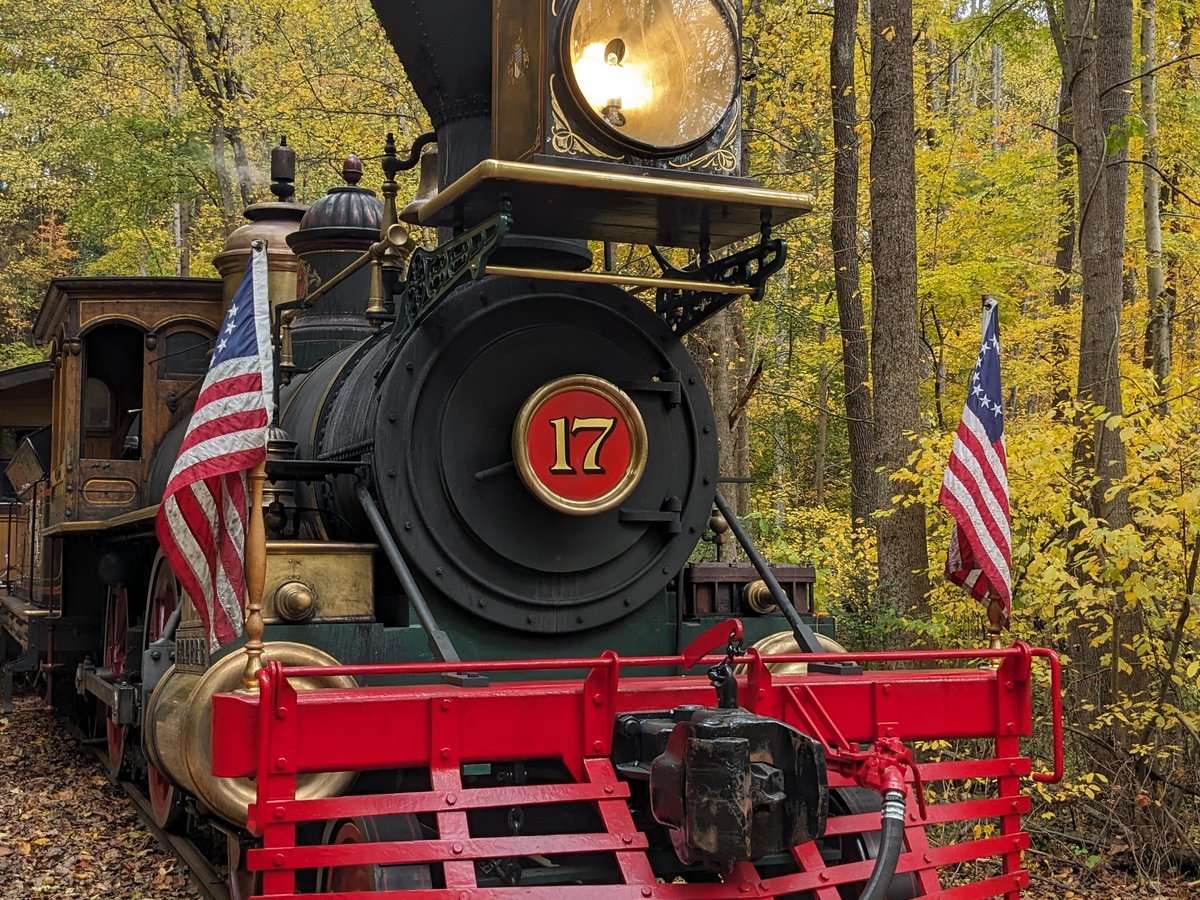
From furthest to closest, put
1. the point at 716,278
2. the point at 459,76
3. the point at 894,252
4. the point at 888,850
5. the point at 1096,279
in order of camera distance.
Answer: the point at 894,252 < the point at 1096,279 < the point at 459,76 < the point at 716,278 < the point at 888,850

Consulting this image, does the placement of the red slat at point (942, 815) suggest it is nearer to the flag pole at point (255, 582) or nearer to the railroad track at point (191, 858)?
the flag pole at point (255, 582)

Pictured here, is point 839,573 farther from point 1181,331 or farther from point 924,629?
point 1181,331

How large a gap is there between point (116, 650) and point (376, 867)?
5060 mm

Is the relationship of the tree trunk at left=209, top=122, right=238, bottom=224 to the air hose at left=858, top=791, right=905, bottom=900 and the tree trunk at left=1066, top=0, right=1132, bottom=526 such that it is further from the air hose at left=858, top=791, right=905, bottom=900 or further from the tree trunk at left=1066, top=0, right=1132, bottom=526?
the air hose at left=858, top=791, right=905, bottom=900

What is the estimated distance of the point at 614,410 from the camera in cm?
460

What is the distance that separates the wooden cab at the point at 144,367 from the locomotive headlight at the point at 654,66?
405 centimetres

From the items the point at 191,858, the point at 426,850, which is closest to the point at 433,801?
the point at 426,850

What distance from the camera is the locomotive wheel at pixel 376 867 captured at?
11.4 ft

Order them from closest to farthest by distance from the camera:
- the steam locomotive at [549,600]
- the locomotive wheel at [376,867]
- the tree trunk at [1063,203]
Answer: the steam locomotive at [549,600], the locomotive wheel at [376,867], the tree trunk at [1063,203]

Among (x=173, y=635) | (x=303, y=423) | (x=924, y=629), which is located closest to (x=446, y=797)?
(x=173, y=635)

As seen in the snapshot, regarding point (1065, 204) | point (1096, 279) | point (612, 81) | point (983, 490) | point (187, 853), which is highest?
point (1065, 204)

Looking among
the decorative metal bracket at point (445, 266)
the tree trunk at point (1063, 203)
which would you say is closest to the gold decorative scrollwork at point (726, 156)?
the decorative metal bracket at point (445, 266)

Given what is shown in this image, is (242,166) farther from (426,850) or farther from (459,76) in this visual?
(426,850)

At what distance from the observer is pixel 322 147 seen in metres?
19.6
